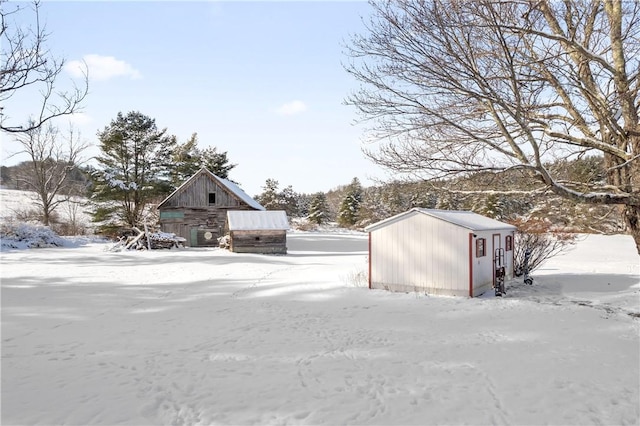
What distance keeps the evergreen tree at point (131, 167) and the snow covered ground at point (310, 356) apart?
24.3 meters

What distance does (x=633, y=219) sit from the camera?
8.29 metres

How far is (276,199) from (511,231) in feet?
143

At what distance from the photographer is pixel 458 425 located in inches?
180

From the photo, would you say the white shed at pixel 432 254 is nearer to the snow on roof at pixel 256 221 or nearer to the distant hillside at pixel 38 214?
the snow on roof at pixel 256 221

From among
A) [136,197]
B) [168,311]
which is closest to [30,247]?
[136,197]

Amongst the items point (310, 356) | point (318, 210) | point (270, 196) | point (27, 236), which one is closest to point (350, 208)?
point (318, 210)

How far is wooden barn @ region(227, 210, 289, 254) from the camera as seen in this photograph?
2662 cm

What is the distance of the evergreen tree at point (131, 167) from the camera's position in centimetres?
3581

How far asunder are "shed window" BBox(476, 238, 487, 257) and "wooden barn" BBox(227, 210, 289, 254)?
→ 50.8ft

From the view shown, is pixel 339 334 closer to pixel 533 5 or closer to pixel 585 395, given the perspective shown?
pixel 585 395

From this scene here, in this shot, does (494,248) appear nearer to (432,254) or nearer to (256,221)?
(432,254)

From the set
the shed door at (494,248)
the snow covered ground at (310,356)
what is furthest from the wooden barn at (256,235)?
the shed door at (494,248)

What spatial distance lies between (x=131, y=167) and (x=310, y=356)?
36940 millimetres

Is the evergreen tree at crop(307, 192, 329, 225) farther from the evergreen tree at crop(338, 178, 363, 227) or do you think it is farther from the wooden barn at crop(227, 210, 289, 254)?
the wooden barn at crop(227, 210, 289, 254)
